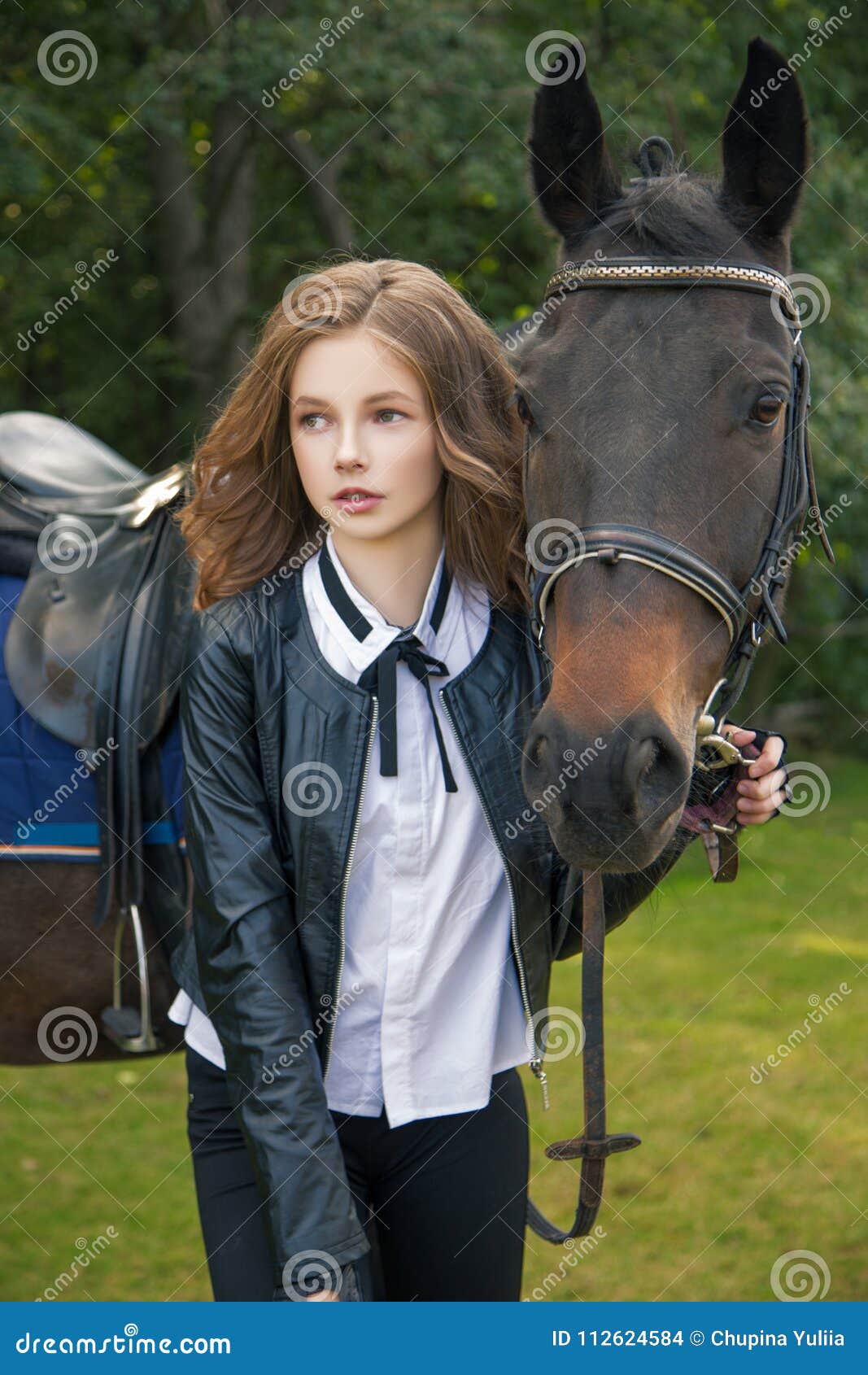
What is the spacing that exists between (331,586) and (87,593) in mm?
870

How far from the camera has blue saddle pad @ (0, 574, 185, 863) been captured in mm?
2574

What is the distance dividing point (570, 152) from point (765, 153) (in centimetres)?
30

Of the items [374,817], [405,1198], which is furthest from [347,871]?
[405,1198]

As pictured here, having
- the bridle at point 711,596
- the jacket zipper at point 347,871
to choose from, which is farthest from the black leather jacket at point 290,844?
the bridle at point 711,596

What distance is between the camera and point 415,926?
1.88m

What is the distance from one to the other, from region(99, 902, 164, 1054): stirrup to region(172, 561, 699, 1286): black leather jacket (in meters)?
0.74

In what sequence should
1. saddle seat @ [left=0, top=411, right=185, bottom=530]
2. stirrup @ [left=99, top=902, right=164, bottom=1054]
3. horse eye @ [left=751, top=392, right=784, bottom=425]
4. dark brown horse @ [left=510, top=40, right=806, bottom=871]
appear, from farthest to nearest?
saddle seat @ [left=0, top=411, right=185, bottom=530], stirrup @ [left=99, top=902, right=164, bottom=1054], horse eye @ [left=751, top=392, right=784, bottom=425], dark brown horse @ [left=510, top=40, right=806, bottom=871]

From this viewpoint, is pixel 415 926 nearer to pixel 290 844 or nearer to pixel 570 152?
pixel 290 844

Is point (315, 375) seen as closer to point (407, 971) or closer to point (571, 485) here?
point (571, 485)

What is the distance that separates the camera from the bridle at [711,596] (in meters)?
1.79

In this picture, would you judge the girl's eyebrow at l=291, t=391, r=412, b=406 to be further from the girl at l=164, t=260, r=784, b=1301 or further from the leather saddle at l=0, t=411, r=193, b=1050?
the leather saddle at l=0, t=411, r=193, b=1050

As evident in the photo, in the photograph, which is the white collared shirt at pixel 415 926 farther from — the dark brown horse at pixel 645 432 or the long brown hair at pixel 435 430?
the dark brown horse at pixel 645 432

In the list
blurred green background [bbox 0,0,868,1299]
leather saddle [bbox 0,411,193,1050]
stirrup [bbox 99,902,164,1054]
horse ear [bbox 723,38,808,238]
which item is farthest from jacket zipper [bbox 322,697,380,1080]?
blurred green background [bbox 0,0,868,1299]

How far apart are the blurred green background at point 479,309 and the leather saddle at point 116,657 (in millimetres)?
1220
